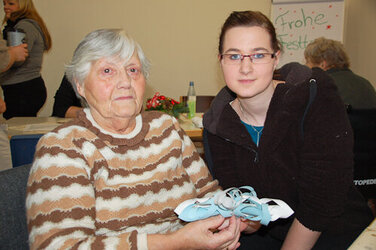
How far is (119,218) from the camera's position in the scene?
123cm

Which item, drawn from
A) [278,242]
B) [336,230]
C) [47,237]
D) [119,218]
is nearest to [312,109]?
[336,230]

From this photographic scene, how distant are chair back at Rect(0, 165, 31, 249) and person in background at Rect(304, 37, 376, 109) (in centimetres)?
225

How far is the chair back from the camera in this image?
1.03 m

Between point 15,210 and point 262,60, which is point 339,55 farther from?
point 15,210

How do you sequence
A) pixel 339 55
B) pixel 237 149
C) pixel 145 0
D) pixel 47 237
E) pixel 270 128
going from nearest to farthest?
pixel 47 237 < pixel 270 128 < pixel 237 149 < pixel 339 55 < pixel 145 0

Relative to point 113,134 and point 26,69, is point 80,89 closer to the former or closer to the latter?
point 113,134

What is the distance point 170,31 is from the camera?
4.85 m

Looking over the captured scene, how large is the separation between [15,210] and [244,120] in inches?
43.0

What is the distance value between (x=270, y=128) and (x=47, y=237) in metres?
1.02

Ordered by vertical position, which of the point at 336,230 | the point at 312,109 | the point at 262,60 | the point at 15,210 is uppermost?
the point at 262,60

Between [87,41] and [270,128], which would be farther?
[270,128]

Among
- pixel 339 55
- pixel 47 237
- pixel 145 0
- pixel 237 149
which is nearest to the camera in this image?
pixel 47 237

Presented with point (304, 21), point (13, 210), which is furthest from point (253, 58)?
point (304, 21)

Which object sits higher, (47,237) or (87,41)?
(87,41)
